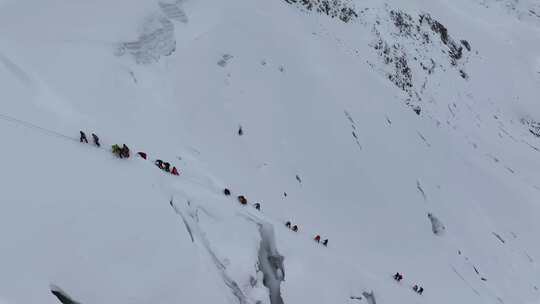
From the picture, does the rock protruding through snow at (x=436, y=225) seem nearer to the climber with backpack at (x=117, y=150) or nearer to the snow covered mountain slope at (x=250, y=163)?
the snow covered mountain slope at (x=250, y=163)

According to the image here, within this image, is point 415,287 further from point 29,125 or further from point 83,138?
point 29,125

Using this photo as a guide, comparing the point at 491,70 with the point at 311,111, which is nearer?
the point at 311,111

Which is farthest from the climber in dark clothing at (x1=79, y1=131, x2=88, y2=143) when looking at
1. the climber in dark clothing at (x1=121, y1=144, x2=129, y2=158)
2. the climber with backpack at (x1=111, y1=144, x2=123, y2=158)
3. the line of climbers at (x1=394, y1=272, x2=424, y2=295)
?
the line of climbers at (x1=394, y1=272, x2=424, y2=295)

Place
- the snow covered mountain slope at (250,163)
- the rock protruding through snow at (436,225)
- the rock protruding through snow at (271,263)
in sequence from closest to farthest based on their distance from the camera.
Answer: the snow covered mountain slope at (250,163), the rock protruding through snow at (271,263), the rock protruding through snow at (436,225)

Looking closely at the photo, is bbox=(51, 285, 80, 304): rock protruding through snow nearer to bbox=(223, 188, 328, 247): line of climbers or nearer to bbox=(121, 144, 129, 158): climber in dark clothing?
bbox=(121, 144, 129, 158): climber in dark clothing

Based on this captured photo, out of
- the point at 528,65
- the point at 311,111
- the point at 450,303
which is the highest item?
the point at 528,65

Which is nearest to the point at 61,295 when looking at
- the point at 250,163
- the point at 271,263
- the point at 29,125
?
the point at 29,125

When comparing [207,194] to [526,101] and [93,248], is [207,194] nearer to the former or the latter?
[93,248]

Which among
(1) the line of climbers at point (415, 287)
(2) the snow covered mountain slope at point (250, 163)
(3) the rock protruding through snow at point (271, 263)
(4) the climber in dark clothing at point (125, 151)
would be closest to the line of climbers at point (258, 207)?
(2) the snow covered mountain slope at point (250, 163)

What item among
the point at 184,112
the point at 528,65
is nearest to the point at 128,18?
the point at 184,112
